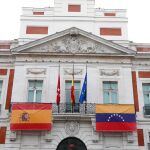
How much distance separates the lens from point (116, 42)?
70.4 ft

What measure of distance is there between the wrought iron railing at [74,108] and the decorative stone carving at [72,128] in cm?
69

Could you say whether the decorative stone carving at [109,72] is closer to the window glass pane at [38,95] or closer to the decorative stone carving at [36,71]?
the decorative stone carving at [36,71]

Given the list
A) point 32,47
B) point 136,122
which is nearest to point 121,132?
point 136,122

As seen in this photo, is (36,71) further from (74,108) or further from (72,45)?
(74,108)

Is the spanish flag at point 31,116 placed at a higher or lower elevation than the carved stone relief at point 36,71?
lower

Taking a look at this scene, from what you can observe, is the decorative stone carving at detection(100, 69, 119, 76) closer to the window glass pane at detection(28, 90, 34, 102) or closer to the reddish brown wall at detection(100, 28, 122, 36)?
the reddish brown wall at detection(100, 28, 122, 36)

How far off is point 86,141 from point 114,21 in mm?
8338

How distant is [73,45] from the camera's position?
69.0 feet

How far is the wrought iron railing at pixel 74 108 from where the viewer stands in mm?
18922

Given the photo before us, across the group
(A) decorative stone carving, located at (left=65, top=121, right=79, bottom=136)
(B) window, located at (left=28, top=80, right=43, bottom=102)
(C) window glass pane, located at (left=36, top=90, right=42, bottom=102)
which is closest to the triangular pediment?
(B) window, located at (left=28, top=80, right=43, bottom=102)

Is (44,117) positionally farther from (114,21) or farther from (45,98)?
(114,21)

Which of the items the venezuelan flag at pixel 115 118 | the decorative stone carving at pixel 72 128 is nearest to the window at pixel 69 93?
the decorative stone carving at pixel 72 128

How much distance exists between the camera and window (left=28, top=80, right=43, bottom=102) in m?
19.9

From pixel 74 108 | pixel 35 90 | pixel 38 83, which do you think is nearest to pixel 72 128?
pixel 74 108
